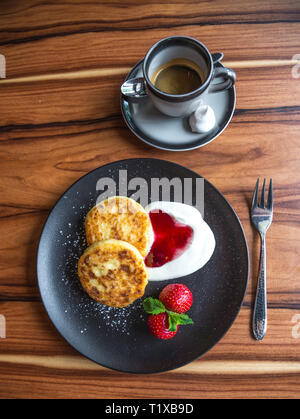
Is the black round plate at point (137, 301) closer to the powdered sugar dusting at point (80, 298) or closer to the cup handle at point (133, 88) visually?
the powdered sugar dusting at point (80, 298)

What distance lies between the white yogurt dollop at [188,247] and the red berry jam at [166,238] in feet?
0.04

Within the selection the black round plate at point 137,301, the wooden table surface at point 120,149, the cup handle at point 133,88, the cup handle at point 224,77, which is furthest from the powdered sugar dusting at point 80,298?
the cup handle at point 224,77

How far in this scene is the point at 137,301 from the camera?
1.10 meters

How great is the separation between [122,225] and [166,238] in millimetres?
144

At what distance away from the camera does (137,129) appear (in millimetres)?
1108

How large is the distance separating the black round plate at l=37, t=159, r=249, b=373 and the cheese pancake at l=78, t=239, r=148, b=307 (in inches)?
1.9

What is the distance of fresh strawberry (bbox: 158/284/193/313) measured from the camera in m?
1.03

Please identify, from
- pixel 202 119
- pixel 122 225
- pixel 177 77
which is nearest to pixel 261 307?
pixel 122 225

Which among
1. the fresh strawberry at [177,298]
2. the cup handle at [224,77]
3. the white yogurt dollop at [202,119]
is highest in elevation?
the cup handle at [224,77]

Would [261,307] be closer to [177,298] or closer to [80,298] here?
[177,298]

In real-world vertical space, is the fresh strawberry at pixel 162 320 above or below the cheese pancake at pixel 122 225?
below

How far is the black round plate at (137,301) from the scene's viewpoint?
1.06 metres

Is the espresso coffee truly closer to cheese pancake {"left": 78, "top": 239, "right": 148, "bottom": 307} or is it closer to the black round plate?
the black round plate

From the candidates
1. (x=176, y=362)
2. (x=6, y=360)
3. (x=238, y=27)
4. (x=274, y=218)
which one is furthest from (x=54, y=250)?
(x=238, y=27)
